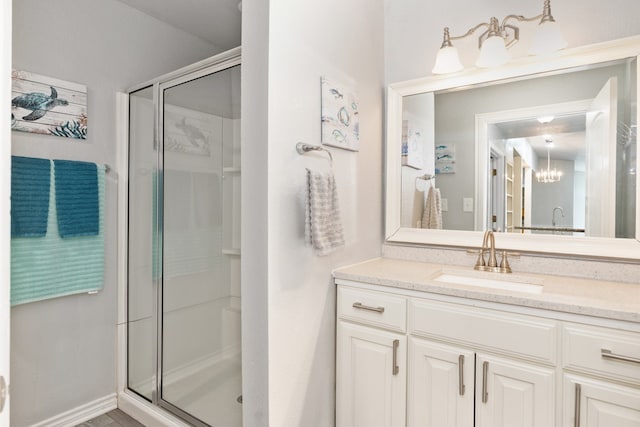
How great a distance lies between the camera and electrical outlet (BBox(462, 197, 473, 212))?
190cm

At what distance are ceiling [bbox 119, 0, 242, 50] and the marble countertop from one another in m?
1.85

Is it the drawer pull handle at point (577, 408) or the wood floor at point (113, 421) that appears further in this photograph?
the wood floor at point (113, 421)

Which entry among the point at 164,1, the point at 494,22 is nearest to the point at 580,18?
the point at 494,22

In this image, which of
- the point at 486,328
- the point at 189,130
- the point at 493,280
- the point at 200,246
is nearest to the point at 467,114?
the point at 493,280

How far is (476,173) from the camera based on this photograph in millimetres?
1903

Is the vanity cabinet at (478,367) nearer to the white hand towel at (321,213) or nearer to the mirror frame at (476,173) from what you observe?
the white hand towel at (321,213)

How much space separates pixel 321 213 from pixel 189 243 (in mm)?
974

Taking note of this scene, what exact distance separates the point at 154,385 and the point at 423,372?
156 cm

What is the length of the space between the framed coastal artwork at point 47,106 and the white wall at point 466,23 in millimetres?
1812

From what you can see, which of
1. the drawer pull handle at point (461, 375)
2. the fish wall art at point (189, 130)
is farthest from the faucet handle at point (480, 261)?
the fish wall art at point (189, 130)

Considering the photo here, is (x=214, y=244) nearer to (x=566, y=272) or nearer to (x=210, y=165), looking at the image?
(x=210, y=165)

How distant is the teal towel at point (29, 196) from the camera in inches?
67.1

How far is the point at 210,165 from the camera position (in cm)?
196

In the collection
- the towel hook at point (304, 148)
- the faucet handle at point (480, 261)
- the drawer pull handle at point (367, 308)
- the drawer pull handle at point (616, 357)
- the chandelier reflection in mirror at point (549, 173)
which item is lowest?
the drawer pull handle at point (616, 357)
